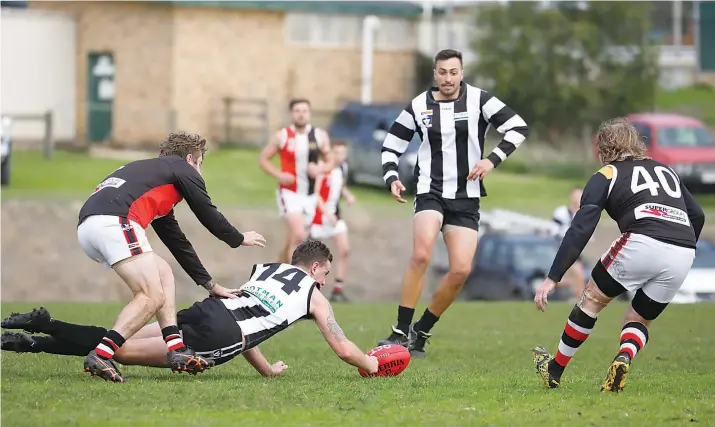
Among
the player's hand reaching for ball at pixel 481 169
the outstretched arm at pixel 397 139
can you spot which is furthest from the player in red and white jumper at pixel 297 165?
the player's hand reaching for ball at pixel 481 169

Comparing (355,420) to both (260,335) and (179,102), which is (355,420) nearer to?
(260,335)

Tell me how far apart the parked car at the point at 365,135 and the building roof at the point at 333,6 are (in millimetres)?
8405

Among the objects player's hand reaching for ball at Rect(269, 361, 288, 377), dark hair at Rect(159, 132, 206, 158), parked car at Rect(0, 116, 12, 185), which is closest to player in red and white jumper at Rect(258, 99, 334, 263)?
player's hand reaching for ball at Rect(269, 361, 288, 377)

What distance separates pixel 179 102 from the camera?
39.5 metres

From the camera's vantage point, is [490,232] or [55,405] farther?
[490,232]

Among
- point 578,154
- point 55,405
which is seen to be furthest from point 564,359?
point 578,154

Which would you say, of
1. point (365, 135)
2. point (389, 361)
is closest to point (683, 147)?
point (365, 135)

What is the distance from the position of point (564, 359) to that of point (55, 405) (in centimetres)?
320

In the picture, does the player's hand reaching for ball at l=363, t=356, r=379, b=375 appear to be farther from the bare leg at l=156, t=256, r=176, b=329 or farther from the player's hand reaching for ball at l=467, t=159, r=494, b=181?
the player's hand reaching for ball at l=467, t=159, r=494, b=181

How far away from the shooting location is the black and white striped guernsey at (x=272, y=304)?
314 inches

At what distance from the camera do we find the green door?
39594mm

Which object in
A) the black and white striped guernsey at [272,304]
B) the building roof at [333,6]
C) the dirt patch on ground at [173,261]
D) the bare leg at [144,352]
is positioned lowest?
the dirt patch on ground at [173,261]

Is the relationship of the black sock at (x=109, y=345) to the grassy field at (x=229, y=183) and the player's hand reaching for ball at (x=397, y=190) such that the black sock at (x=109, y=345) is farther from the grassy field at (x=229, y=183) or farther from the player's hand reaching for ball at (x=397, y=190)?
the grassy field at (x=229, y=183)

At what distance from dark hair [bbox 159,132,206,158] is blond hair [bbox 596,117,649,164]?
2632 millimetres
